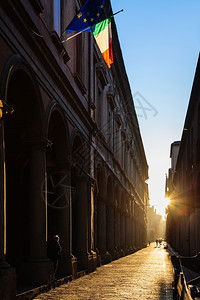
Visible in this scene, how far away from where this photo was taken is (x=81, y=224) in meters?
18.9

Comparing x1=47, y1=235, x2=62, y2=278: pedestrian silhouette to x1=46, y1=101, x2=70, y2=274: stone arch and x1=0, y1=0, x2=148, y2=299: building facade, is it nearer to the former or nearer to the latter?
x1=0, y1=0, x2=148, y2=299: building facade

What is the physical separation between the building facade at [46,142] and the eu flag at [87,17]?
0.76m

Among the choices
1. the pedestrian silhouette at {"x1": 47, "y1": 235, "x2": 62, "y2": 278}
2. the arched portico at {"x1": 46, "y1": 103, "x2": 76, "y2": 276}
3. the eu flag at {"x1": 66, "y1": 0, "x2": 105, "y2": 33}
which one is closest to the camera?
the eu flag at {"x1": 66, "y1": 0, "x2": 105, "y2": 33}

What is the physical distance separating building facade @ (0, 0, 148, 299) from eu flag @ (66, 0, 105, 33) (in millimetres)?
763

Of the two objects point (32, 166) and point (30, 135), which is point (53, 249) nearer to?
point (32, 166)

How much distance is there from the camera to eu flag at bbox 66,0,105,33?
1330cm

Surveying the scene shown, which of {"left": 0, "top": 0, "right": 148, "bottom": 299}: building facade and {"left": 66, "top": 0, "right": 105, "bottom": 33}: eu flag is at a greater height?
{"left": 66, "top": 0, "right": 105, "bottom": 33}: eu flag

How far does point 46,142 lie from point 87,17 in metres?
3.78

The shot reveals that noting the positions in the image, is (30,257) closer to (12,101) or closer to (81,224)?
(12,101)

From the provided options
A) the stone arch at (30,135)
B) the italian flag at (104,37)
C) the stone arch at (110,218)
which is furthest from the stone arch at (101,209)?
the stone arch at (30,135)

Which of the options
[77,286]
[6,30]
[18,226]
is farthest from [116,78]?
[6,30]

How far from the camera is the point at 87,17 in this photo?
13.7 m

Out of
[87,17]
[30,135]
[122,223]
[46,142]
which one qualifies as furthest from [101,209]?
[87,17]

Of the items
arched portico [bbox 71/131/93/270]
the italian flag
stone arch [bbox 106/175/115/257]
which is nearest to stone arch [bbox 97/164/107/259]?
stone arch [bbox 106/175/115/257]
